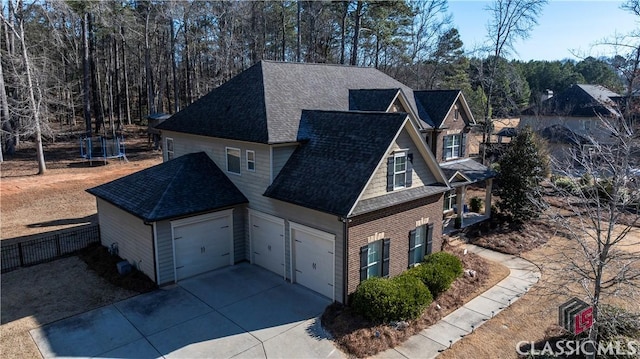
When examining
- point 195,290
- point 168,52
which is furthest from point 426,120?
point 168,52

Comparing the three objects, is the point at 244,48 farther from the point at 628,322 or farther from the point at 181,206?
the point at 628,322

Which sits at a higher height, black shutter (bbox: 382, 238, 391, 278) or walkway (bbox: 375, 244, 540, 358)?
black shutter (bbox: 382, 238, 391, 278)

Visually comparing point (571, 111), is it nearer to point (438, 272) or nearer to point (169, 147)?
point (438, 272)

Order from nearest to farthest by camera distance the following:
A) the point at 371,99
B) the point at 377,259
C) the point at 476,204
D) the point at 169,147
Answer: the point at 377,259 < the point at 371,99 < the point at 169,147 < the point at 476,204

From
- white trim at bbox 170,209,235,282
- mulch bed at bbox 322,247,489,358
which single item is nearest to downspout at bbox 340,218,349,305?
mulch bed at bbox 322,247,489,358

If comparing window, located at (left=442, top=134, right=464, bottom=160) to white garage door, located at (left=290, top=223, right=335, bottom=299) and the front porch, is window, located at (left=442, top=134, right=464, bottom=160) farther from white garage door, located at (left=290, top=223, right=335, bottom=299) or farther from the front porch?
white garage door, located at (left=290, top=223, right=335, bottom=299)

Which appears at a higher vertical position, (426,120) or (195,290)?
(426,120)

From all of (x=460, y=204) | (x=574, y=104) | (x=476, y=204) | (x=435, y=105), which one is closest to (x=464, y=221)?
(x=460, y=204)
